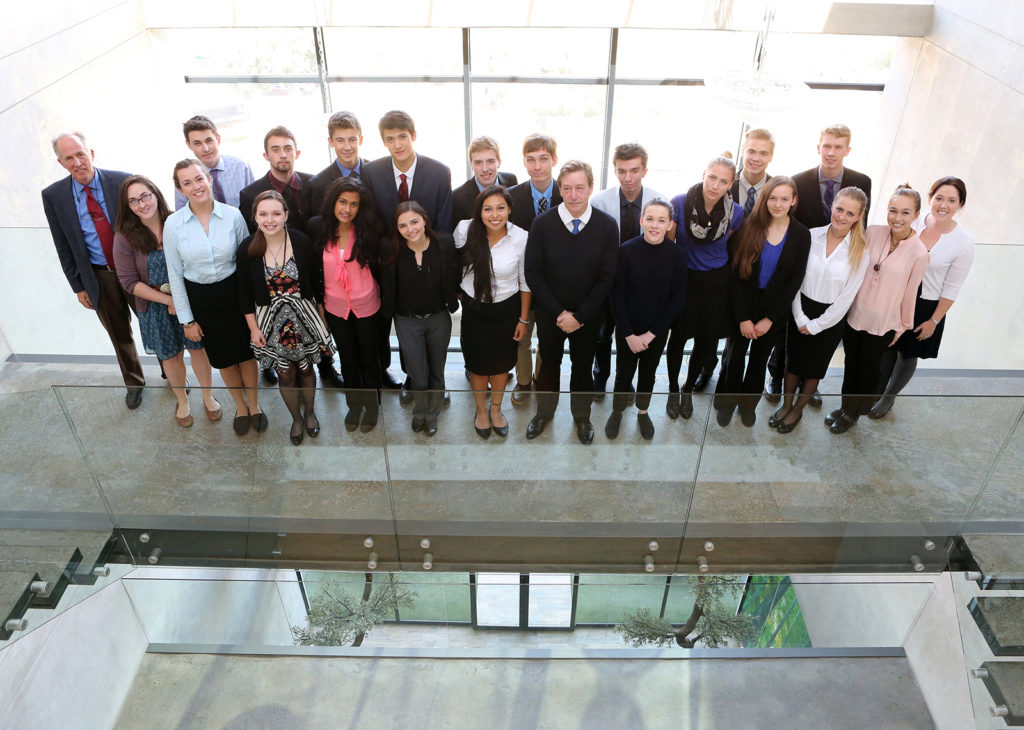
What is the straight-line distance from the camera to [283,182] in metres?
4.10

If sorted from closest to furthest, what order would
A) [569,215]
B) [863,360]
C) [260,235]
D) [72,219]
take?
1. [260,235]
2. [569,215]
3. [72,219]
4. [863,360]

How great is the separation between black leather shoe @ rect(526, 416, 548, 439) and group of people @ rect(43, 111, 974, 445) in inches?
0.5

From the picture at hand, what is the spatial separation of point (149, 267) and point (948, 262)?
4.42 metres

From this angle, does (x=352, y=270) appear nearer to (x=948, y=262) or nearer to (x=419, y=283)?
(x=419, y=283)

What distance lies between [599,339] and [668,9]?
188 inches

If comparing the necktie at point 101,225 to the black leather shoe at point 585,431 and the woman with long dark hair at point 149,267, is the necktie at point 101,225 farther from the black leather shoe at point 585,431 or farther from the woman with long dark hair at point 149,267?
the black leather shoe at point 585,431

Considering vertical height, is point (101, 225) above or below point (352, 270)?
above

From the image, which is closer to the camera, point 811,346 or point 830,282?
point 830,282

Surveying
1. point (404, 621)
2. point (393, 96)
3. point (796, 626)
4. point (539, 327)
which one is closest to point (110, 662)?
point (404, 621)

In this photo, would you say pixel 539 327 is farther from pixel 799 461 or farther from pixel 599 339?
pixel 799 461

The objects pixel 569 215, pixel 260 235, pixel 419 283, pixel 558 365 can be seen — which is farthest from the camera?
pixel 558 365

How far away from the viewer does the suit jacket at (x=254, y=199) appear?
399 centimetres

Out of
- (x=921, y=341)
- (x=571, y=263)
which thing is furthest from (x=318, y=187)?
(x=921, y=341)

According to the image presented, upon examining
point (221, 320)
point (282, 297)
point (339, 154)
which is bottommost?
point (221, 320)
